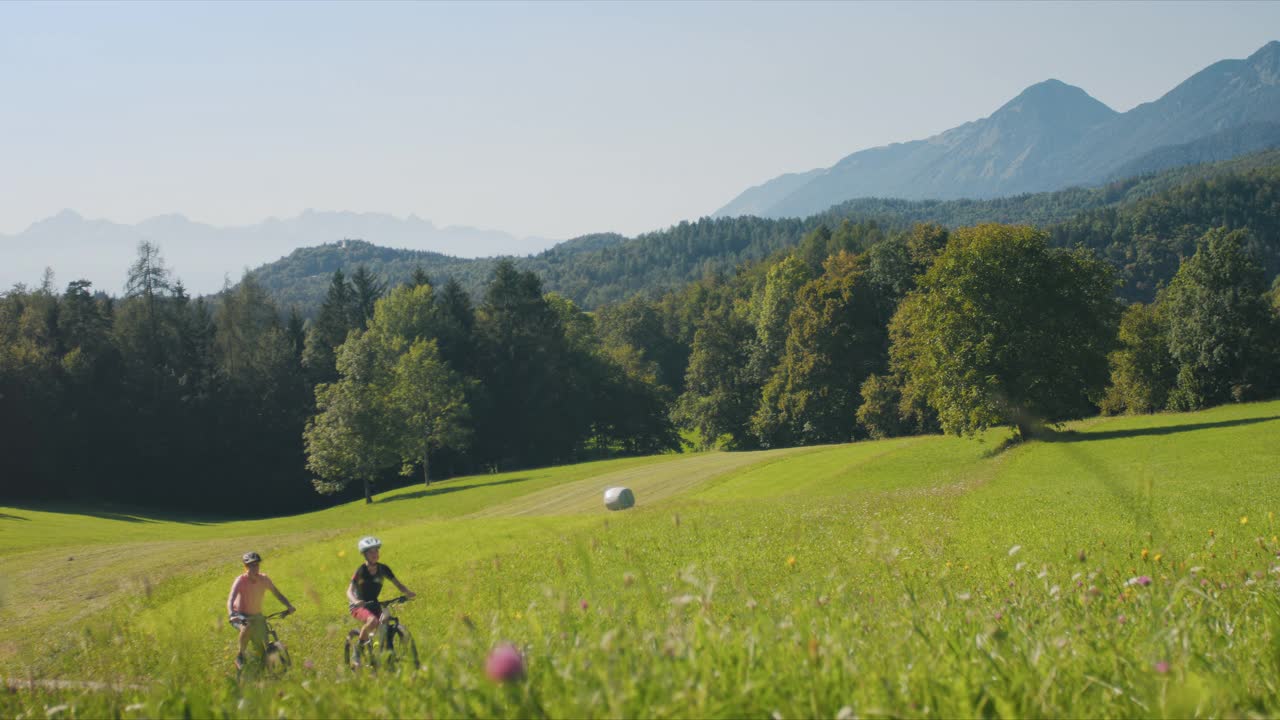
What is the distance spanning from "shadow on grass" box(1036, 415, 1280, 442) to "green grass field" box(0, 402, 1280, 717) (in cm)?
41

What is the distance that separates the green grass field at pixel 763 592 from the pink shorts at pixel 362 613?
57.5 inches

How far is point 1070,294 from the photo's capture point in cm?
4791

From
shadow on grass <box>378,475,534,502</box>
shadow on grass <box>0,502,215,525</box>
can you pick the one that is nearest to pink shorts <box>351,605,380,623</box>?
shadow on grass <box>378,475,534,502</box>

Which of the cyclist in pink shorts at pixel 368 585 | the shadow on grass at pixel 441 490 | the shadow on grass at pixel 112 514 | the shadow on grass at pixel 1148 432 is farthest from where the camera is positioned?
the shadow on grass at pixel 441 490

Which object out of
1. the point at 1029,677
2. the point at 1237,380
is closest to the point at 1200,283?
the point at 1237,380

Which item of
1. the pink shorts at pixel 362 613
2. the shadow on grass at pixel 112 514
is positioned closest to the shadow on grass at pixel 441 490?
the shadow on grass at pixel 112 514

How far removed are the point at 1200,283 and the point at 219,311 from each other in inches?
3706

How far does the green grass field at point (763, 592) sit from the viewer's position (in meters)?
3.36

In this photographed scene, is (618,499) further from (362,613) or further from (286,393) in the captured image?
(286,393)

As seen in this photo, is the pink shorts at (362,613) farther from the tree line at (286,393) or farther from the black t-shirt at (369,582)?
the tree line at (286,393)

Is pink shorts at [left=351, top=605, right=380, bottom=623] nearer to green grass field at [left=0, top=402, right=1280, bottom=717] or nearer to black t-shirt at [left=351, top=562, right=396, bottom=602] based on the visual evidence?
black t-shirt at [left=351, top=562, right=396, bottom=602]

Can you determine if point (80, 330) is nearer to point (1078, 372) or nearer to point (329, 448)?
point (329, 448)

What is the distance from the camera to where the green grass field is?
336 cm

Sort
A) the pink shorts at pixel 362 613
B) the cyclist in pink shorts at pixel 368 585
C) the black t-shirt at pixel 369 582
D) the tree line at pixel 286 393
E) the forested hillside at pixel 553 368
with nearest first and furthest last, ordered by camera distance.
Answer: the pink shorts at pixel 362 613 → the cyclist in pink shorts at pixel 368 585 → the black t-shirt at pixel 369 582 → the forested hillside at pixel 553 368 → the tree line at pixel 286 393
